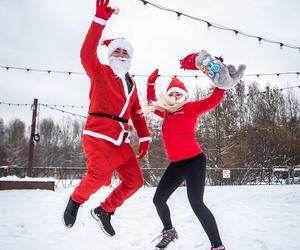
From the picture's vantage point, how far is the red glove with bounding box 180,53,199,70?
352 centimetres

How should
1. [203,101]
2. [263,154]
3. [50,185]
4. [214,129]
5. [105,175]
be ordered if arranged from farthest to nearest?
1. [263,154]
2. [214,129]
3. [50,185]
4. [203,101]
5. [105,175]

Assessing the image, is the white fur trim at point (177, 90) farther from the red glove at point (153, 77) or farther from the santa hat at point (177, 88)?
the red glove at point (153, 77)

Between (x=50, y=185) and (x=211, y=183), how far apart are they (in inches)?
428

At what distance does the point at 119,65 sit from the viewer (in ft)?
9.98

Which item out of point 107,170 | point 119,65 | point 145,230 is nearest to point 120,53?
point 119,65

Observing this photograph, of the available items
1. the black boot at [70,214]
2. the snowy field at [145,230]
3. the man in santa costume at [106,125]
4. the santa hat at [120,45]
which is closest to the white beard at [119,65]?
the man in santa costume at [106,125]

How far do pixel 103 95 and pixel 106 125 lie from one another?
30 cm

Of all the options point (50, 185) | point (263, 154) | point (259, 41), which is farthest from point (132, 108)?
point (263, 154)

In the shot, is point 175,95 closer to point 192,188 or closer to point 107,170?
point 192,188

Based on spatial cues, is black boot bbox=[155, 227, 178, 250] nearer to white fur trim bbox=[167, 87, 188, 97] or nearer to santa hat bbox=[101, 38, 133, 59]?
white fur trim bbox=[167, 87, 188, 97]

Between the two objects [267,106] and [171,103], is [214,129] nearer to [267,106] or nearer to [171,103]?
[267,106]

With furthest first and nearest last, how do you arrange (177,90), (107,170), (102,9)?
(177,90), (107,170), (102,9)

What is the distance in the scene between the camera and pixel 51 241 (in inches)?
145

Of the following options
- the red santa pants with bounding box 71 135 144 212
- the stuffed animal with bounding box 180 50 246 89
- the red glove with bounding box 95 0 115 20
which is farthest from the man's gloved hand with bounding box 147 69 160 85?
the red glove with bounding box 95 0 115 20
